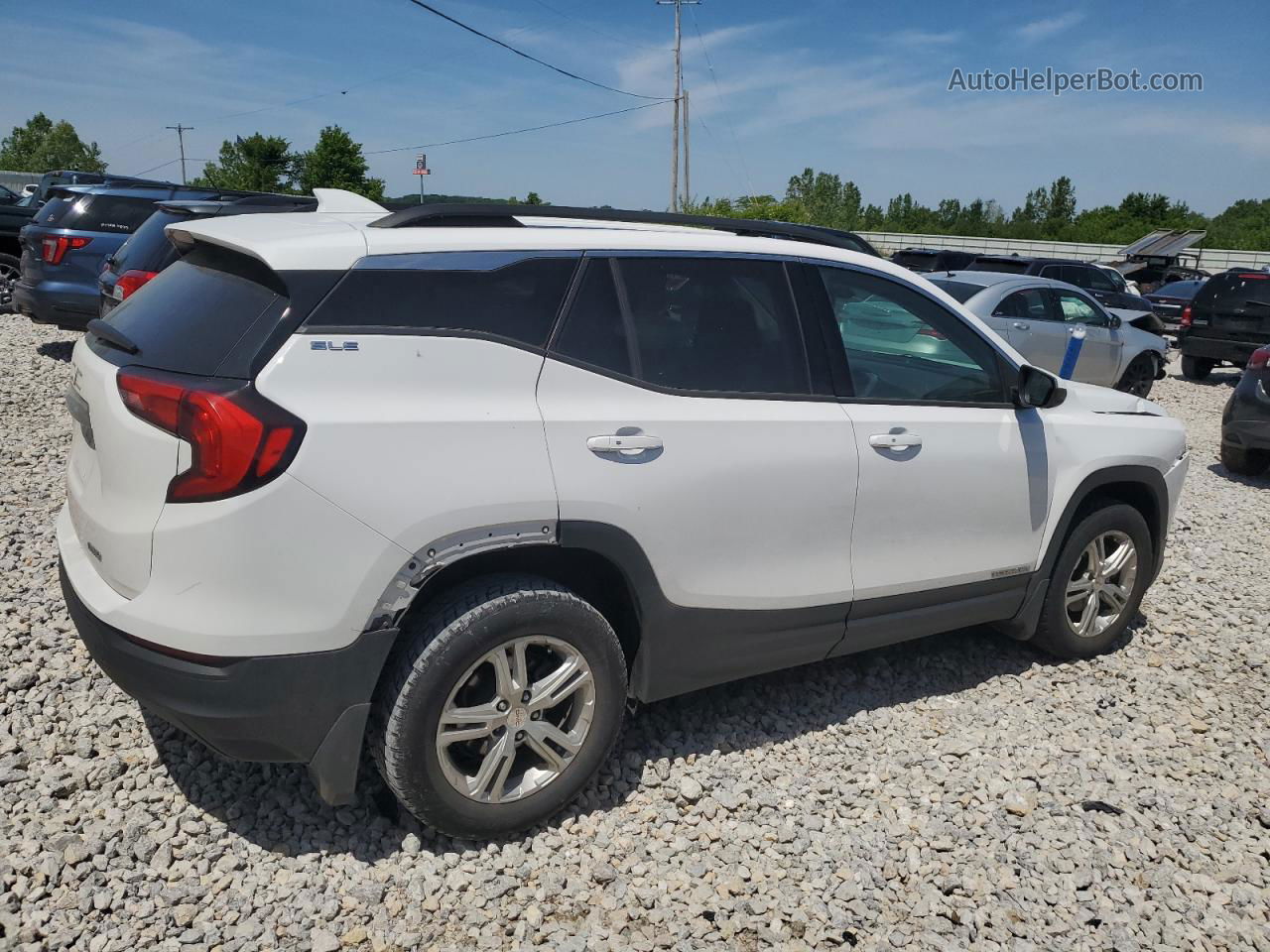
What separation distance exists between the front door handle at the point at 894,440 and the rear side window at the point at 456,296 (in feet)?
4.23

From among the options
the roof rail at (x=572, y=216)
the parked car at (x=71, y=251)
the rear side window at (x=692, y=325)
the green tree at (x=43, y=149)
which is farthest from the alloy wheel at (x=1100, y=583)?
the green tree at (x=43, y=149)

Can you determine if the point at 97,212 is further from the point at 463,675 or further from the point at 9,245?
the point at 463,675

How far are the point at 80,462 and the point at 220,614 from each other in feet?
3.13

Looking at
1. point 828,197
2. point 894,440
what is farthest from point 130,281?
point 828,197

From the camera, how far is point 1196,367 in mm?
15805

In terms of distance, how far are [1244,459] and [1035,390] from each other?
20.2ft

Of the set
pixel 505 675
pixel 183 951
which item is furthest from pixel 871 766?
pixel 183 951

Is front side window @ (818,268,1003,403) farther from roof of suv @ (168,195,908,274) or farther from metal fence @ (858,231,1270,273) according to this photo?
metal fence @ (858,231,1270,273)

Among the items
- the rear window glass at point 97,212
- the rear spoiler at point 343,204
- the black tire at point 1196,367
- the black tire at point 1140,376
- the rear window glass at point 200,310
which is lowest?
the black tire at point 1196,367

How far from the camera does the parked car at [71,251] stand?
32.3 feet

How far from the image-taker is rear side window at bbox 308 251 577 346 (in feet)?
8.75

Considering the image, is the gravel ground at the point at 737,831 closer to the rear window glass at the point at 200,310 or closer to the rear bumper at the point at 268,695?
the rear bumper at the point at 268,695

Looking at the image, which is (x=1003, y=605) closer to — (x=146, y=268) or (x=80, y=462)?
(x=80, y=462)

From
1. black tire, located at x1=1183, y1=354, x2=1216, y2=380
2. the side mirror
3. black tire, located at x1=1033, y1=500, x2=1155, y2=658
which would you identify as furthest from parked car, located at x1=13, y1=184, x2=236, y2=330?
black tire, located at x1=1183, y1=354, x2=1216, y2=380
